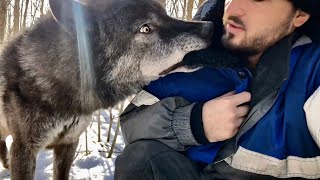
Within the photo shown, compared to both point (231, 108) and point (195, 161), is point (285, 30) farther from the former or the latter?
point (195, 161)

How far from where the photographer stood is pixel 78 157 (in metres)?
3.78

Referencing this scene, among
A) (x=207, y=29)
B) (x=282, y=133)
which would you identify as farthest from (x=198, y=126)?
(x=207, y=29)

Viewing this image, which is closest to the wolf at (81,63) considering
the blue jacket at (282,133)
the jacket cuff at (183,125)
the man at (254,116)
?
the man at (254,116)

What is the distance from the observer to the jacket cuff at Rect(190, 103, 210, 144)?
6.36ft

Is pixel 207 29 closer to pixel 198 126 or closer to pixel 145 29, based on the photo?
pixel 145 29

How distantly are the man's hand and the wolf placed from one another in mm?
535

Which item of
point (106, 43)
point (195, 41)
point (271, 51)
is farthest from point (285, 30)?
point (106, 43)

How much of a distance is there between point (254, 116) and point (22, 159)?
5.38ft

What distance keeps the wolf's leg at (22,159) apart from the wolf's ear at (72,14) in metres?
0.87

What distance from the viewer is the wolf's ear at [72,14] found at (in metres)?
2.22

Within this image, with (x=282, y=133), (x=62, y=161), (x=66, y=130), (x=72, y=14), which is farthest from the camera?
(x=62, y=161)

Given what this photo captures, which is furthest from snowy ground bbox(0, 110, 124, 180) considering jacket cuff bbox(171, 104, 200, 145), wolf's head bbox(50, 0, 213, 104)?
jacket cuff bbox(171, 104, 200, 145)

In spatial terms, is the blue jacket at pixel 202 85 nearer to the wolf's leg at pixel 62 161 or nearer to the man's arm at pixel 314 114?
the man's arm at pixel 314 114

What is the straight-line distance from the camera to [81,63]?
2.47 m
